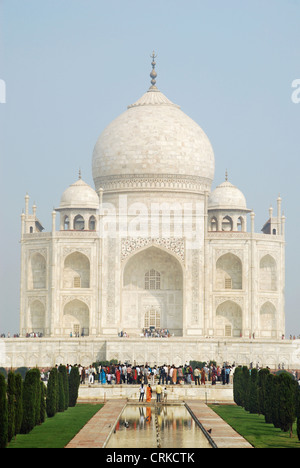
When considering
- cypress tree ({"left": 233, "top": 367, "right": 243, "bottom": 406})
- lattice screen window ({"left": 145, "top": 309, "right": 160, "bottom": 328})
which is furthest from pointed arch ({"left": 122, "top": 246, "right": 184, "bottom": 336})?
cypress tree ({"left": 233, "top": 367, "right": 243, "bottom": 406})

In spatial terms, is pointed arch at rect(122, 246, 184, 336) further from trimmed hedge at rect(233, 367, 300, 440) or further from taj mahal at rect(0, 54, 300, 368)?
trimmed hedge at rect(233, 367, 300, 440)

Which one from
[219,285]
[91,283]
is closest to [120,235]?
[91,283]

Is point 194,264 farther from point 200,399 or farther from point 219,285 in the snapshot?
point 200,399

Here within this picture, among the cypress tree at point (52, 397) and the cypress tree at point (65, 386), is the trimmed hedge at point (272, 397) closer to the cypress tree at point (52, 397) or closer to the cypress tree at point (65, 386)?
the cypress tree at point (65, 386)

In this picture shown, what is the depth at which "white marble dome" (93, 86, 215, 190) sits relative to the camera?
1544 inches

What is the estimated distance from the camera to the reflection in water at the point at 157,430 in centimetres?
1467

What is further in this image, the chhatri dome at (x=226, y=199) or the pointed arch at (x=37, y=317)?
the chhatri dome at (x=226, y=199)

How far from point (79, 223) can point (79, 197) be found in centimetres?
117

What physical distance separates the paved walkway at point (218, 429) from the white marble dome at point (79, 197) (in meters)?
18.7

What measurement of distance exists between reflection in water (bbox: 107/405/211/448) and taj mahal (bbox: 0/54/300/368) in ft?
47.0

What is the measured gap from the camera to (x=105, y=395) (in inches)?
965

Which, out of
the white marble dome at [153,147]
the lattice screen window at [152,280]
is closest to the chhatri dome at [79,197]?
the white marble dome at [153,147]

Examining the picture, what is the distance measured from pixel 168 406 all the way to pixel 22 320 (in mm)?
15912
